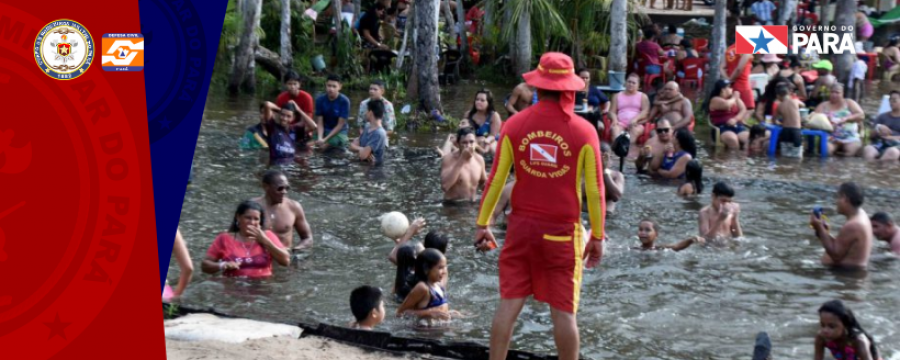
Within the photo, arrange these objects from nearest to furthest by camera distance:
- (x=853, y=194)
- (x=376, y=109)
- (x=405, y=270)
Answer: (x=405, y=270)
(x=853, y=194)
(x=376, y=109)

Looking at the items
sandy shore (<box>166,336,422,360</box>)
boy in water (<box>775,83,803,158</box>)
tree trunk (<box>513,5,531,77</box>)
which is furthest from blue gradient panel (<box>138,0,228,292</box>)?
tree trunk (<box>513,5,531,77</box>)

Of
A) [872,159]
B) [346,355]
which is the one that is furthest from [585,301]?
[872,159]

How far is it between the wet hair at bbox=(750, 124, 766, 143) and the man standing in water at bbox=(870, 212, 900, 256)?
585 centimetres

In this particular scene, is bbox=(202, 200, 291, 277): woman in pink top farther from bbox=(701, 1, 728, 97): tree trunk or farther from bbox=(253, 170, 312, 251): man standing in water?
bbox=(701, 1, 728, 97): tree trunk

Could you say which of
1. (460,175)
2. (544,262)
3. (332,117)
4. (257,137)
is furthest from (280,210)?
(332,117)

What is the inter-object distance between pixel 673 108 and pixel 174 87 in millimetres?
11298

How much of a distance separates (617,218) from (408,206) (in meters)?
2.22

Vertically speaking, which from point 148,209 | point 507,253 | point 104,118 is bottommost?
point 507,253

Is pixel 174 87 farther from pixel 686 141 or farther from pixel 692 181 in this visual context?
pixel 686 141

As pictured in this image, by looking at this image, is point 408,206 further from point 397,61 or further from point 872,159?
point 397,61

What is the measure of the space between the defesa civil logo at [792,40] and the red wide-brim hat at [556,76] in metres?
14.0

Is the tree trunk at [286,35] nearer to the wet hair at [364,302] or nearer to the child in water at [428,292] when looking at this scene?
the child in water at [428,292]

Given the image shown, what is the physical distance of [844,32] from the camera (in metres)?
20.4

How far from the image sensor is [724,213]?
10820 mm
